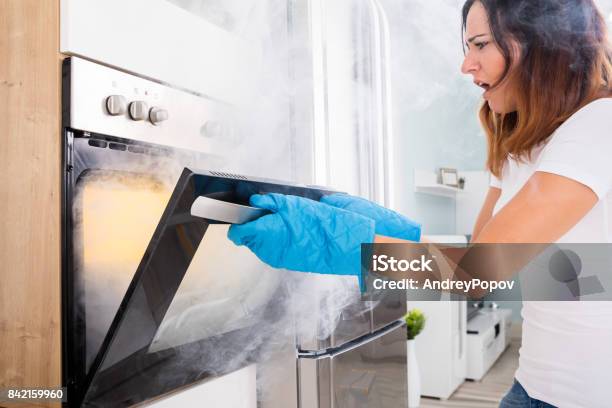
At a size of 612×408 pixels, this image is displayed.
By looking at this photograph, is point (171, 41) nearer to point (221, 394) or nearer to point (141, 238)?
point (141, 238)

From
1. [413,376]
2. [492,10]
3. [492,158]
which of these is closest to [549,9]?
[492,10]

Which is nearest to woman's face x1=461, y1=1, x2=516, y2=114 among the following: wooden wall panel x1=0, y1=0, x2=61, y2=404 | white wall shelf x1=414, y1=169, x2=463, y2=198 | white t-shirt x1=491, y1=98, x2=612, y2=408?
white t-shirt x1=491, y1=98, x2=612, y2=408

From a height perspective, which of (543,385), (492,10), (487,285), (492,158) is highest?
(492,10)

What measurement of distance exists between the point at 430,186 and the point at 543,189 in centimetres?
214

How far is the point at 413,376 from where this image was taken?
3006 millimetres

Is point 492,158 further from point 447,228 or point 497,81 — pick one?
point 447,228

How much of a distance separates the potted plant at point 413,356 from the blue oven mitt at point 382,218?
200 cm

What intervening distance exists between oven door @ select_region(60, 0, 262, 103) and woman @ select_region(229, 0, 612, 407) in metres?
0.43

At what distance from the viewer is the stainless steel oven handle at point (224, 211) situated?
2.55ft

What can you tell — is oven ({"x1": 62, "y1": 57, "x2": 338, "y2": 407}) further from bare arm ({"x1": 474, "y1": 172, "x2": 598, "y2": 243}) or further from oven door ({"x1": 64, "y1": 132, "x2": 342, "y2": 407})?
bare arm ({"x1": 474, "y1": 172, "x2": 598, "y2": 243})

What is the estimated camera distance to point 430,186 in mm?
2883

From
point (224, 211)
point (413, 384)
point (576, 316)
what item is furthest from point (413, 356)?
point (224, 211)

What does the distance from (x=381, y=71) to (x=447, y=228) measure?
6.97 ft

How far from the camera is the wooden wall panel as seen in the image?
3.11ft
